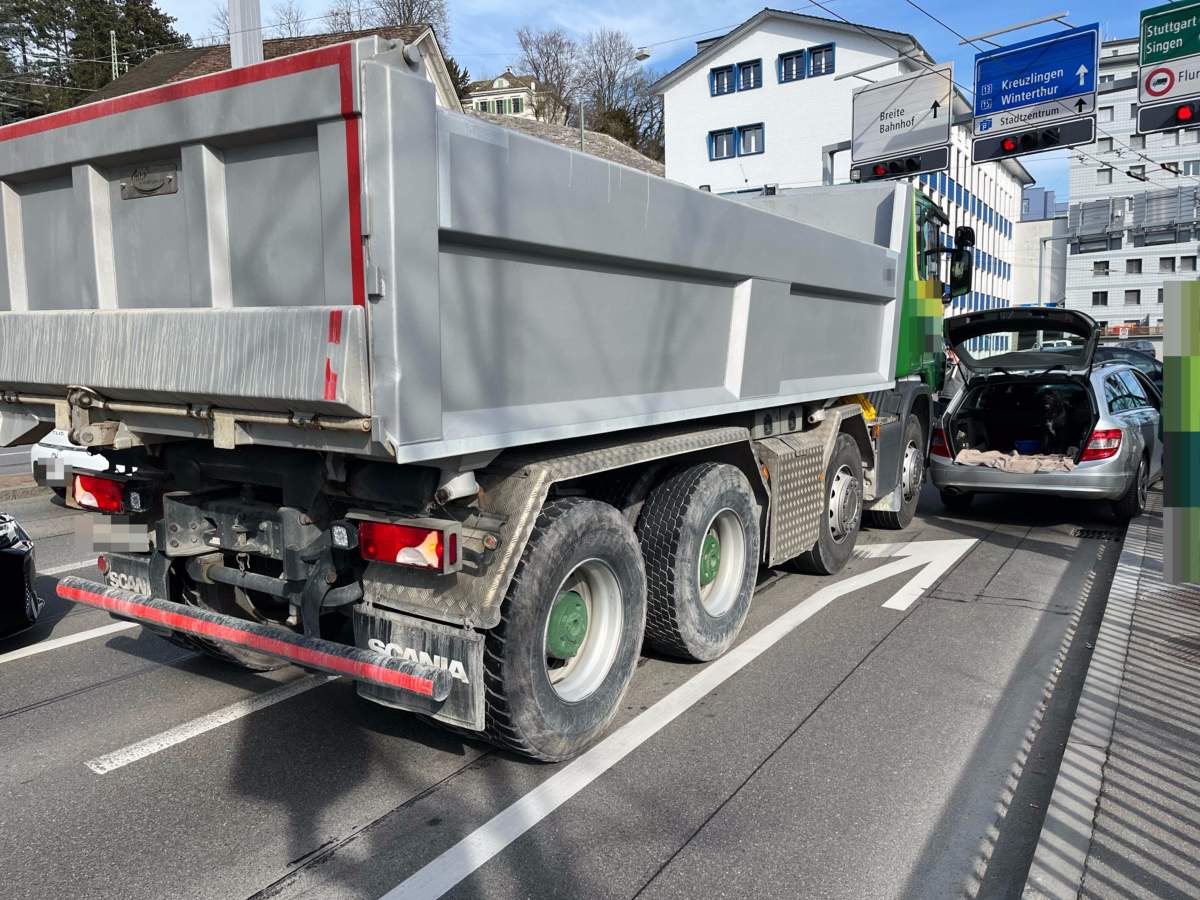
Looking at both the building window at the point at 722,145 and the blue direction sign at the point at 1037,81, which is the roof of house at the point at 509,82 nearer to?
the building window at the point at 722,145

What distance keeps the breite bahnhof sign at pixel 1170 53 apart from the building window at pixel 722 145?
3270 cm

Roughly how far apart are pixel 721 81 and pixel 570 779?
46901mm

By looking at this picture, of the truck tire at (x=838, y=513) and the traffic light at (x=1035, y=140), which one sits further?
the traffic light at (x=1035, y=140)

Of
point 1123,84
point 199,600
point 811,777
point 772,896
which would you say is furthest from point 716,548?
point 1123,84

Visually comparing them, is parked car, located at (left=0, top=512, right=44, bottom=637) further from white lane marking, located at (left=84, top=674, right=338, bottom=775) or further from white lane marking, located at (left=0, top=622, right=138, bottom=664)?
white lane marking, located at (left=84, top=674, right=338, bottom=775)

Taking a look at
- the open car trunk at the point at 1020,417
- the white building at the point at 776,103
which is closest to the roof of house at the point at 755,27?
the white building at the point at 776,103

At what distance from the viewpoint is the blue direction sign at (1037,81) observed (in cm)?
1414

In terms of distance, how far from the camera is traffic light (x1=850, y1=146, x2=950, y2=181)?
51.0ft

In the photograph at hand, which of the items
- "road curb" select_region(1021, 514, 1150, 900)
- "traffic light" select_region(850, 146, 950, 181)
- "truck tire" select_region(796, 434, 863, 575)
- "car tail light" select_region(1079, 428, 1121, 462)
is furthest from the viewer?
"traffic light" select_region(850, 146, 950, 181)

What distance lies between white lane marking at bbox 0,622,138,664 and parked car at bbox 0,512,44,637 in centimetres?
23

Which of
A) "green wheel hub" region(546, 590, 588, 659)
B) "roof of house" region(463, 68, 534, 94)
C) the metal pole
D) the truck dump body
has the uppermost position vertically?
"roof of house" region(463, 68, 534, 94)

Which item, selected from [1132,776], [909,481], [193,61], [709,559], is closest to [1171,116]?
[909,481]

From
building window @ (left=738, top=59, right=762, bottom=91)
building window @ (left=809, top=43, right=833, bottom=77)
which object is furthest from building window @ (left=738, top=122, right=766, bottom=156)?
building window @ (left=809, top=43, right=833, bottom=77)

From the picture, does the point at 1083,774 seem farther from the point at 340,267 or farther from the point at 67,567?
the point at 67,567
